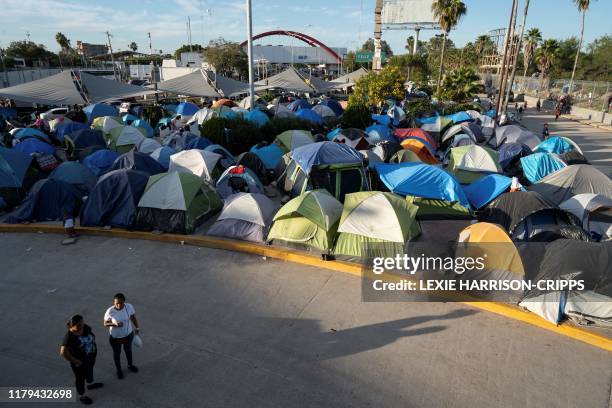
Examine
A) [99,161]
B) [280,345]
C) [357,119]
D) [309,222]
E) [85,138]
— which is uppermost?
[357,119]

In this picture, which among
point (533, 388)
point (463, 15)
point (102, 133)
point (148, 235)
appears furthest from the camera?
point (463, 15)

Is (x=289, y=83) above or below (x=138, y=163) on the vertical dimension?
above

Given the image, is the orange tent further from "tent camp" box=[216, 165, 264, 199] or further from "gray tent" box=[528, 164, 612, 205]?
"tent camp" box=[216, 165, 264, 199]

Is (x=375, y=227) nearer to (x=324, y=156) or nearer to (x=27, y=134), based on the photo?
(x=324, y=156)

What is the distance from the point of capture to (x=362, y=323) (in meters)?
6.60

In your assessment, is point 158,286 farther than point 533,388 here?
Yes

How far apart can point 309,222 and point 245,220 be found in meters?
1.63

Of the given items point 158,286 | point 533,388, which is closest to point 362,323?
point 533,388

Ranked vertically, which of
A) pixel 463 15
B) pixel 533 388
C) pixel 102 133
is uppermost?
pixel 463 15

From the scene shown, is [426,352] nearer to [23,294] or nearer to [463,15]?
[23,294]

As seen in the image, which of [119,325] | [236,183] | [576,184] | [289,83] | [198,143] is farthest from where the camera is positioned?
[289,83]

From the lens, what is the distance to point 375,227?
8.01 m

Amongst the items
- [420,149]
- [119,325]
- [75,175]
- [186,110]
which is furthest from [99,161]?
[186,110]

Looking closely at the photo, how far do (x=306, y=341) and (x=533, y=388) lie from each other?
3168 millimetres
